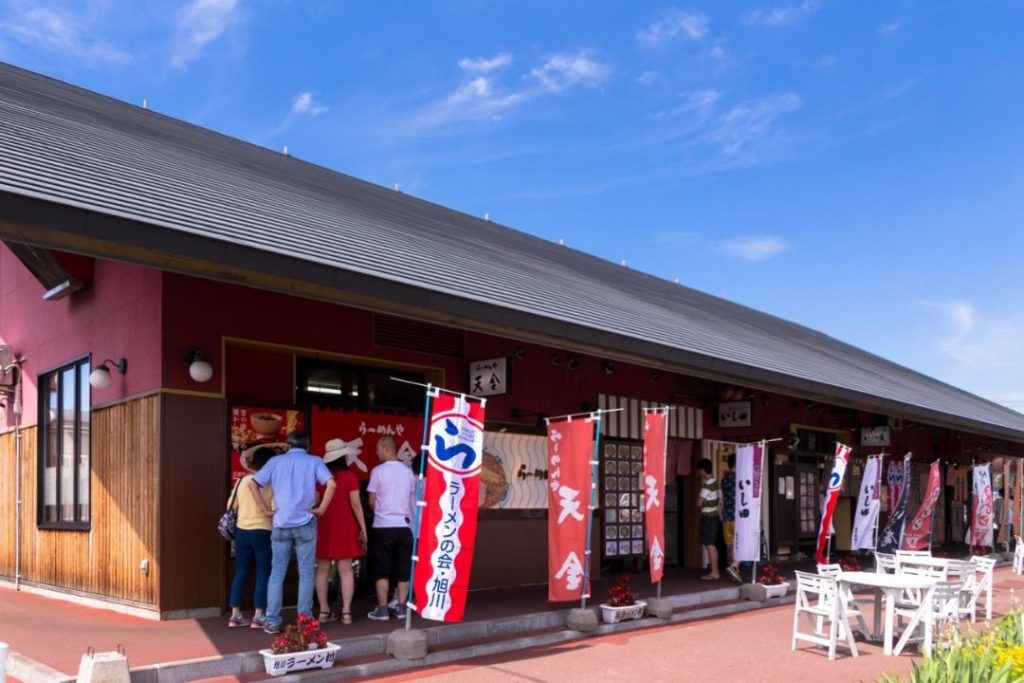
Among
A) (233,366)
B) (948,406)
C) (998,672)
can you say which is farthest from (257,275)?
(948,406)

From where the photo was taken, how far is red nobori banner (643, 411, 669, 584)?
9.84 meters

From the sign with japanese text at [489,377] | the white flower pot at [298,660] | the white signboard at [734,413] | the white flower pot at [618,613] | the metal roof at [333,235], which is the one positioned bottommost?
the white flower pot at [618,613]

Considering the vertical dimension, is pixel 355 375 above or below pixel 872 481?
above

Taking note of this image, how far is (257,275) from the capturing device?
7.23m

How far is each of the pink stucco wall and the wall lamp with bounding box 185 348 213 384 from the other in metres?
0.27

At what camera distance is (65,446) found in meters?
10.5

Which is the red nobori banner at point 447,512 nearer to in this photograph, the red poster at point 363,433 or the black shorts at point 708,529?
the red poster at point 363,433

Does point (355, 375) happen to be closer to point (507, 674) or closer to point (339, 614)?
point (339, 614)

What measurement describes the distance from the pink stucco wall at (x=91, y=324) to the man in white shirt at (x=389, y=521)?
2.19 metres

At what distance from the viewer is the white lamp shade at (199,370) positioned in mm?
8398

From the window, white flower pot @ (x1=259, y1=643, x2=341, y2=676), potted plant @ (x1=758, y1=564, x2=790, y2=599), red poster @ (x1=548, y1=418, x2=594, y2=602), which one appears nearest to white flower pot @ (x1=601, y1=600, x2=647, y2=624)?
red poster @ (x1=548, y1=418, x2=594, y2=602)

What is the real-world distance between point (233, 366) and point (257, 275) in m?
2.05

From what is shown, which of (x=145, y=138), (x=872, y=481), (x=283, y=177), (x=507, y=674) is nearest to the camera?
(x=507, y=674)

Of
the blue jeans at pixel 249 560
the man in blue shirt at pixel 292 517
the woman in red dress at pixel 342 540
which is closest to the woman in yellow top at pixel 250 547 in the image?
the blue jeans at pixel 249 560
